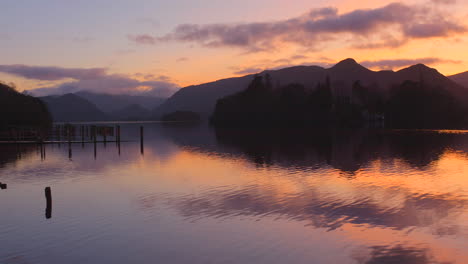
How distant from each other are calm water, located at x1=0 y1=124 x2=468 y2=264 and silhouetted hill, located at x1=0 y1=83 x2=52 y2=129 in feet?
167

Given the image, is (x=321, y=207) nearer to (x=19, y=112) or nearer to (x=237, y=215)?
(x=237, y=215)

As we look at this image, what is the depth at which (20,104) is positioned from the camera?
305 feet

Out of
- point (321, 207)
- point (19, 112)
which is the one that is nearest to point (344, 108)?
point (19, 112)

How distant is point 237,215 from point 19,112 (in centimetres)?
8507

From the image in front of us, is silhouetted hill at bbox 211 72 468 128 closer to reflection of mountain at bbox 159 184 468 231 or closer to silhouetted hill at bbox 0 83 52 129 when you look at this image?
silhouetted hill at bbox 0 83 52 129

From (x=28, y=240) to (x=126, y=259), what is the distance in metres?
5.93

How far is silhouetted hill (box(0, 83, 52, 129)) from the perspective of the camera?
87.7 m

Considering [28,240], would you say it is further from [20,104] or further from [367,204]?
[20,104]

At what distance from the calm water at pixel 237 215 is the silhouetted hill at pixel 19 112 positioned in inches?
2006

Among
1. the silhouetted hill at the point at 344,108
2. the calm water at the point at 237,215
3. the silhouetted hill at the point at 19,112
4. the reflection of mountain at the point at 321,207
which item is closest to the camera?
the calm water at the point at 237,215

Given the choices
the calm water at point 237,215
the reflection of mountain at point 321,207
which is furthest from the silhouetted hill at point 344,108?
the reflection of mountain at point 321,207

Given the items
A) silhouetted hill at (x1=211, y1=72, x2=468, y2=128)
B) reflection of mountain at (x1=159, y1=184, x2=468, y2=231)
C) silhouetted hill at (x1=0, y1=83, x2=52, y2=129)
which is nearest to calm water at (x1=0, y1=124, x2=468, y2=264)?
A: reflection of mountain at (x1=159, y1=184, x2=468, y2=231)

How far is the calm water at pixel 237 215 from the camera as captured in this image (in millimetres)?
17375

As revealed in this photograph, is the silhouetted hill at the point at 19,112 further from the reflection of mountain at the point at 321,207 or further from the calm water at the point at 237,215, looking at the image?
the reflection of mountain at the point at 321,207
